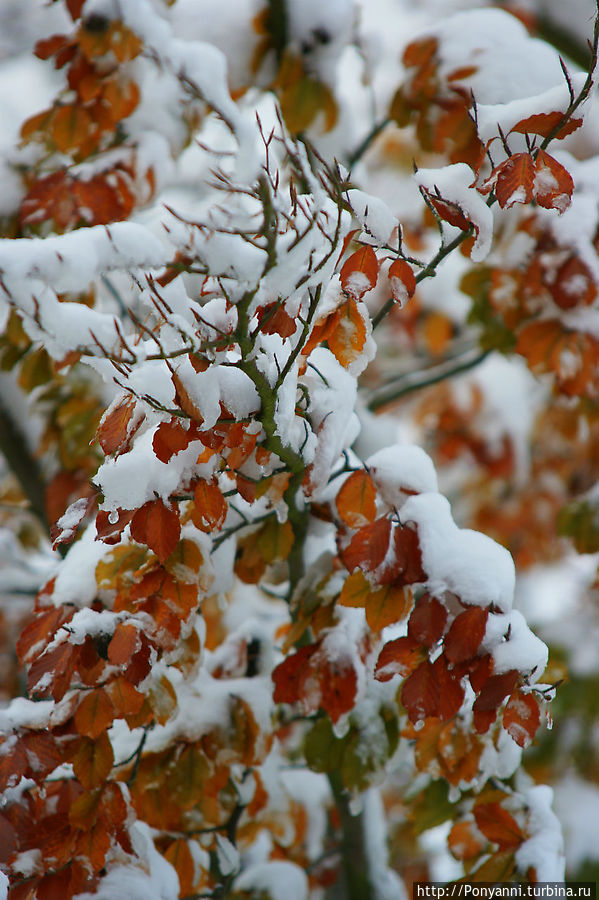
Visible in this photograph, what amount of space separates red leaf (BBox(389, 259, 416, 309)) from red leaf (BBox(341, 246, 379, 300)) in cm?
2

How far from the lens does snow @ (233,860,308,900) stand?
149cm

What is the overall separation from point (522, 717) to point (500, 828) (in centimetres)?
36

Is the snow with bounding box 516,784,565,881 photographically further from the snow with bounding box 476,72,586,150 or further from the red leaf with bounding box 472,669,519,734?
the snow with bounding box 476,72,586,150

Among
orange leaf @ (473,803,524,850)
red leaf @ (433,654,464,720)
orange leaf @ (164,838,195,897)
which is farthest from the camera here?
orange leaf @ (164,838,195,897)

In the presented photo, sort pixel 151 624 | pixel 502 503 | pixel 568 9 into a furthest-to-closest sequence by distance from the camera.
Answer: pixel 502 503 → pixel 568 9 → pixel 151 624

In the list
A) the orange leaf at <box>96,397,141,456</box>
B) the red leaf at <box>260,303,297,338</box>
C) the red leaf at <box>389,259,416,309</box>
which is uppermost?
the red leaf at <box>389,259,416,309</box>

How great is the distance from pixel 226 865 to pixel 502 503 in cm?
→ 298

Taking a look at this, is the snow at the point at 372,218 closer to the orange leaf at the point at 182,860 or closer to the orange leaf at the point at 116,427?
the orange leaf at the point at 116,427

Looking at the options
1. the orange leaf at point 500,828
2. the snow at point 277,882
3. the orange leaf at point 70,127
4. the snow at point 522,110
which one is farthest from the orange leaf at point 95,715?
the orange leaf at point 70,127

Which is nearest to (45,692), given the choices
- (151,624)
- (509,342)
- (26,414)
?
(151,624)

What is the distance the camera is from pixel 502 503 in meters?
4.00

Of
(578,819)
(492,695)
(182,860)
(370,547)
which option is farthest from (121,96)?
(578,819)

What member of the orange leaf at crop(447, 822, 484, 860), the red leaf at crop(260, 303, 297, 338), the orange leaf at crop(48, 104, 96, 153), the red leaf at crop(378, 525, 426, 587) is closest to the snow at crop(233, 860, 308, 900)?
the orange leaf at crop(447, 822, 484, 860)

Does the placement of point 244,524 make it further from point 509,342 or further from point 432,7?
point 432,7
